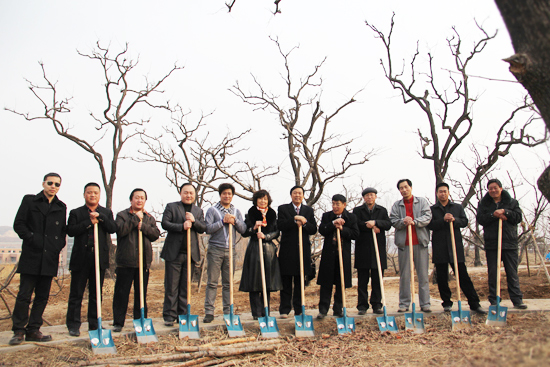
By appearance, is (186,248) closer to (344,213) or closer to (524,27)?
(344,213)

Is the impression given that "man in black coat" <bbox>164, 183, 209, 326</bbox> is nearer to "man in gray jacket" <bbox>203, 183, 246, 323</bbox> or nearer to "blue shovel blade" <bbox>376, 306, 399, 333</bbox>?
"man in gray jacket" <bbox>203, 183, 246, 323</bbox>

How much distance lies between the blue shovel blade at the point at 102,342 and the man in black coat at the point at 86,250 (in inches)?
19.4

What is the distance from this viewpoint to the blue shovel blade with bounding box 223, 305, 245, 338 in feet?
16.1

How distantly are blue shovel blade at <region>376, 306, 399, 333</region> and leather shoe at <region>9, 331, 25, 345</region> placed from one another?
4.01 meters

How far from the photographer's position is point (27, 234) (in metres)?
4.58

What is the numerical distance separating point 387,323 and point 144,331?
2896 millimetres

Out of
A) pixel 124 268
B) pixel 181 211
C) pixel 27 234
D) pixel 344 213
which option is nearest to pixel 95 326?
pixel 124 268

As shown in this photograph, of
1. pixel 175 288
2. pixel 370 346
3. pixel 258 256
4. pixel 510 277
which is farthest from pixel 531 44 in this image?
pixel 175 288

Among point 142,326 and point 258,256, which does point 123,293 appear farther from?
point 258,256

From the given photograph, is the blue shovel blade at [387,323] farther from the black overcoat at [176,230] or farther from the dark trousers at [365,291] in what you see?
the black overcoat at [176,230]

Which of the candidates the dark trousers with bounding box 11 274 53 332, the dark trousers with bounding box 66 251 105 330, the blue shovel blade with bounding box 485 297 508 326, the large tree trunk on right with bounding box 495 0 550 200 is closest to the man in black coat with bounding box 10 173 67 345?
the dark trousers with bounding box 11 274 53 332

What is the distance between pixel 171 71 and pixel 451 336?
9.82 meters

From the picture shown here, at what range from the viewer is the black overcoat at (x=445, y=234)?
19.0ft

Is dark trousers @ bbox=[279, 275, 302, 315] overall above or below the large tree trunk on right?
below
